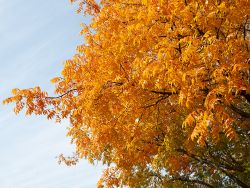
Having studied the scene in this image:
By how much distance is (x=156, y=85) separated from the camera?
873 centimetres

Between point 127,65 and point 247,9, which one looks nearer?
point 247,9

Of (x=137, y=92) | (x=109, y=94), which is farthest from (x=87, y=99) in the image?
(x=137, y=92)

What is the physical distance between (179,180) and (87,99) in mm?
8276

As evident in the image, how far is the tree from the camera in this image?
8219 millimetres

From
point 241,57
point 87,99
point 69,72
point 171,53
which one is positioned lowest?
point 241,57

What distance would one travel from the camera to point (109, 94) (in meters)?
10.3

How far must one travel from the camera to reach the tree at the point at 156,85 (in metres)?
8.22

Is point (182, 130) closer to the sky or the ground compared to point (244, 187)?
closer to the sky

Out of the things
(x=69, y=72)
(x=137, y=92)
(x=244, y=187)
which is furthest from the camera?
(x=244, y=187)

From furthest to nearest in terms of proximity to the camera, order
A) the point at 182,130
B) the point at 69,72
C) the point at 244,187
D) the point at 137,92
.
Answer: the point at 244,187
the point at 182,130
the point at 69,72
the point at 137,92

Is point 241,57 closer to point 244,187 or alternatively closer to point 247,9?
point 247,9

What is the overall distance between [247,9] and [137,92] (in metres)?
3.41

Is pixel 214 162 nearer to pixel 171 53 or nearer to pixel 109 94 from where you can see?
pixel 109 94

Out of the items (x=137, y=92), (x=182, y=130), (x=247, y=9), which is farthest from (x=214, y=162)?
(x=247, y=9)
